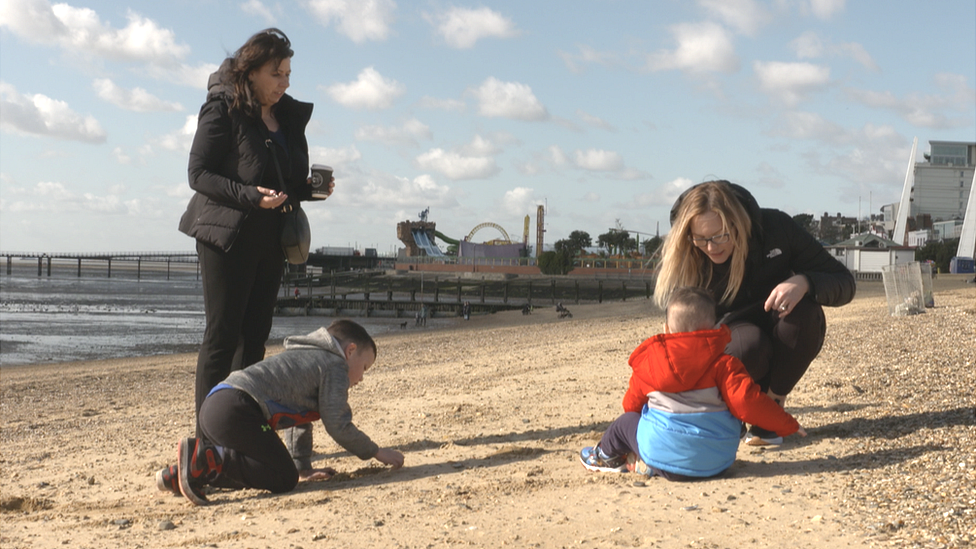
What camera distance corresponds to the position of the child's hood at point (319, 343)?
115 inches

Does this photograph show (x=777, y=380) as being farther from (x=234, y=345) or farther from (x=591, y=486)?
(x=234, y=345)

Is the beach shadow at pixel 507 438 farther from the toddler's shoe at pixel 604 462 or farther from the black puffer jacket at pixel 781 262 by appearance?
the black puffer jacket at pixel 781 262

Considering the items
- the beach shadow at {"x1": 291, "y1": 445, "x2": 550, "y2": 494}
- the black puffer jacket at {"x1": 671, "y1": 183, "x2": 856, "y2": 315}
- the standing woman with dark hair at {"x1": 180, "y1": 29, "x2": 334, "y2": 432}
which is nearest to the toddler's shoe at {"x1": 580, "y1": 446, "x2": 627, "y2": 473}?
the beach shadow at {"x1": 291, "y1": 445, "x2": 550, "y2": 494}

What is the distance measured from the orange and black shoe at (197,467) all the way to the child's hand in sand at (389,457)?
60cm

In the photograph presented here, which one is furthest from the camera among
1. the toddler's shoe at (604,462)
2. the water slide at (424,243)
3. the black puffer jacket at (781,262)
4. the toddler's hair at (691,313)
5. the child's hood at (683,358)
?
the water slide at (424,243)

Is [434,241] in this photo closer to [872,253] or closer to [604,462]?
[872,253]

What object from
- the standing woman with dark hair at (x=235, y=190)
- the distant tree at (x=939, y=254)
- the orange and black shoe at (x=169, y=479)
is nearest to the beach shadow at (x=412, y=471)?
the orange and black shoe at (x=169, y=479)

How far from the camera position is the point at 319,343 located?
294 cm

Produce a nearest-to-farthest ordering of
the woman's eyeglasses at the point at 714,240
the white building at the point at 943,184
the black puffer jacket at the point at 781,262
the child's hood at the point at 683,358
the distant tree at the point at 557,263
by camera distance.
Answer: the child's hood at the point at 683,358
the woman's eyeglasses at the point at 714,240
the black puffer jacket at the point at 781,262
the distant tree at the point at 557,263
the white building at the point at 943,184

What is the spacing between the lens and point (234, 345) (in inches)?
127

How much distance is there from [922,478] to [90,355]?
15645 mm

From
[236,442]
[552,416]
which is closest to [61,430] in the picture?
[236,442]

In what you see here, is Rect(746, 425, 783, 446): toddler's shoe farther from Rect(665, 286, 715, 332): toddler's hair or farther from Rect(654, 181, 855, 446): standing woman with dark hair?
Rect(665, 286, 715, 332): toddler's hair

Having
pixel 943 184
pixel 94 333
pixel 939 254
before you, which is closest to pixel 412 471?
pixel 94 333
